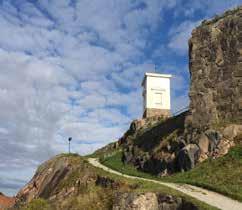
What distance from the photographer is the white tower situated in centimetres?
6644

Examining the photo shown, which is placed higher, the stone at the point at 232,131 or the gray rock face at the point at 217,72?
the gray rock face at the point at 217,72

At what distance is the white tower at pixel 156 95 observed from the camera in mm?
66438

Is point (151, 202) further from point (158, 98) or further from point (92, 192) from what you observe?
point (158, 98)

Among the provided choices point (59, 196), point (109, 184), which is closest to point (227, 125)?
point (109, 184)

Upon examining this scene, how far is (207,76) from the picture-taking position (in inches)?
1606

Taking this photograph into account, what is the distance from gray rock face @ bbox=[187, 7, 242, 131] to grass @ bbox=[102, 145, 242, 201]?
454 cm

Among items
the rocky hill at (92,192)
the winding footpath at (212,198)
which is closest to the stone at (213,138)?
the winding footpath at (212,198)

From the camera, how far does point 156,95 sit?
220 ft

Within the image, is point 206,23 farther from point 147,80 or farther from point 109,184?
point 147,80

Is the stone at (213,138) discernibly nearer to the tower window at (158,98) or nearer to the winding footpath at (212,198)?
the winding footpath at (212,198)

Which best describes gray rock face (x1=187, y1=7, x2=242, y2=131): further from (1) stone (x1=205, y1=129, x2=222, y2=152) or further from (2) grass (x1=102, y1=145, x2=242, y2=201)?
(2) grass (x1=102, y1=145, x2=242, y2=201)

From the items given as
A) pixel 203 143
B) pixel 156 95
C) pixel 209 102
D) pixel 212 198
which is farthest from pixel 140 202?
pixel 156 95

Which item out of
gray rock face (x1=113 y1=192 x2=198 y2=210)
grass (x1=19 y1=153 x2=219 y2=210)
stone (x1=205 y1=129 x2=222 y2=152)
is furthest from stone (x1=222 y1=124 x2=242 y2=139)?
gray rock face (x1=113 y1=192 x2=198 y2=210)

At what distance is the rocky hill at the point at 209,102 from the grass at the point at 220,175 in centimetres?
124
